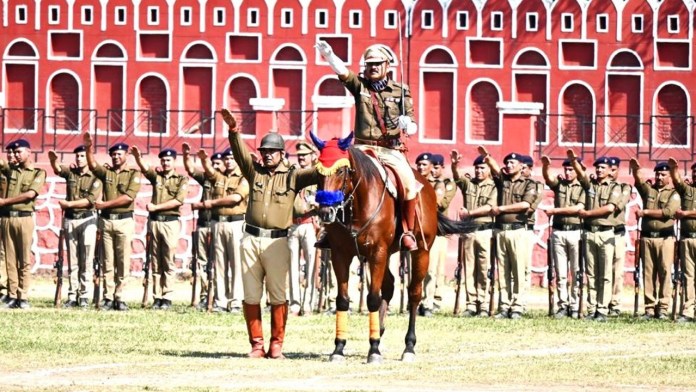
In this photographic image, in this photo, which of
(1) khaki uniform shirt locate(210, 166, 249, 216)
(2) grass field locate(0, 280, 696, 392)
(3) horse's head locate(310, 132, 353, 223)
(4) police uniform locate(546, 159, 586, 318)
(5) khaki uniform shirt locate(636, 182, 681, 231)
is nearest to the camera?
(2) grass field locate(0, 280, 696, 392)

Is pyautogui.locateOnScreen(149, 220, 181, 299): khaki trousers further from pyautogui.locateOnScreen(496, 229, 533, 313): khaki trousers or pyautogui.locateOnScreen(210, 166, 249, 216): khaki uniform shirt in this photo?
pyautogui.locateOnScreen(496, 229, 533, 313): khaki trousers

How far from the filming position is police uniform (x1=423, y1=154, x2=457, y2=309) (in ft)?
78.5

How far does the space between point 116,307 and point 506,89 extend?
1485 centimetres

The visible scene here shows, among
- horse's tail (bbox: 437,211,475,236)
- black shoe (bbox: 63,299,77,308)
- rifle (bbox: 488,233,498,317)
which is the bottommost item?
black shoe (bbox: 63,299,77,308)

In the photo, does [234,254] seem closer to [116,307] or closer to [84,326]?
[116,307]

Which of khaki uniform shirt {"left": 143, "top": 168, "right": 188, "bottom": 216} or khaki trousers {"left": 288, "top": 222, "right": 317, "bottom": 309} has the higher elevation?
khaki uniform shirt {"left": 143, "top": 168, "right": 188, "bottom": 216}

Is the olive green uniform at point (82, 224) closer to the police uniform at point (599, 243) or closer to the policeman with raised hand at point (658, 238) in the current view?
the police uniform at point (599, 243)

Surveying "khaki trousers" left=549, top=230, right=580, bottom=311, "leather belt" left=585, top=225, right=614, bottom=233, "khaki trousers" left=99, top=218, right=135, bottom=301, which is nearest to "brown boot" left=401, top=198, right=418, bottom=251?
"leather belt" left=585, top=225, right=614, bottom=233

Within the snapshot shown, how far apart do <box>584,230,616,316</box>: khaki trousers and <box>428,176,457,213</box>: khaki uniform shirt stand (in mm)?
1741

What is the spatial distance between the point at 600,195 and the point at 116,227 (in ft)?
19.4

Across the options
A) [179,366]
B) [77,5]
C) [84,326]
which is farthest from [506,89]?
[179,366]

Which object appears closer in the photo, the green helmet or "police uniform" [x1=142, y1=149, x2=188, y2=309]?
the green helmet

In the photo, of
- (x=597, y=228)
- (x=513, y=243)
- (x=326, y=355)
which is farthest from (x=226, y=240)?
(x=326, y=355)

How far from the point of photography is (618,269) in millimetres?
24188
